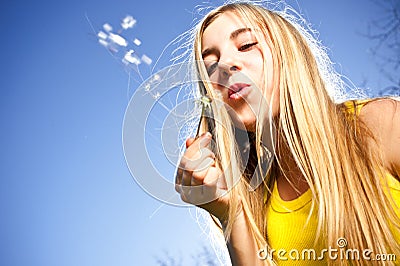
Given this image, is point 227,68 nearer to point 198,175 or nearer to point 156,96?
point 156,96

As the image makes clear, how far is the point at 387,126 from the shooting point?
→ 5.64 feet

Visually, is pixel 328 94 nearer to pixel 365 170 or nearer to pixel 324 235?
pixel 365 170

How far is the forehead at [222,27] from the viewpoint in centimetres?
201

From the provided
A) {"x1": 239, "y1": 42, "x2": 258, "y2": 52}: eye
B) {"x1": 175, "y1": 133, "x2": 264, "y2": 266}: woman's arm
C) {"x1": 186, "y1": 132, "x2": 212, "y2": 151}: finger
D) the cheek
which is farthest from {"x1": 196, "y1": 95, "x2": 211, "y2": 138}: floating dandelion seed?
{"x1": 186, "y1": 132, "x2": 212, "y2": 151}: finger

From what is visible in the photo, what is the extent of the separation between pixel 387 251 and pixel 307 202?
1.12ft

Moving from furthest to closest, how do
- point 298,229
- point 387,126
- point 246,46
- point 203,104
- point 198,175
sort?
point 203,104
point 246,46
point 298,229
point 387,126
point 198,175

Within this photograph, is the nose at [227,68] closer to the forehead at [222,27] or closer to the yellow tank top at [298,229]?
the forehead at [222,27]

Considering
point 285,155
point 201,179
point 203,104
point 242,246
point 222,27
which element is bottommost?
point 242,246

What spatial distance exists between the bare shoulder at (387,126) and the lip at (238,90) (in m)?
0.48

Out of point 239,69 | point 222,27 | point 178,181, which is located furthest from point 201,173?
point 222,27

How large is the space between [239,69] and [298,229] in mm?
661

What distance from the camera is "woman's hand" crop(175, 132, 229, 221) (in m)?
1.57

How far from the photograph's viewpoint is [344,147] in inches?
74.3

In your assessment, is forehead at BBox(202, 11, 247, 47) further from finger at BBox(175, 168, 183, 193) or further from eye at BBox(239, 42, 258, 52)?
finger at BBox(175, 168, 183, 193)
